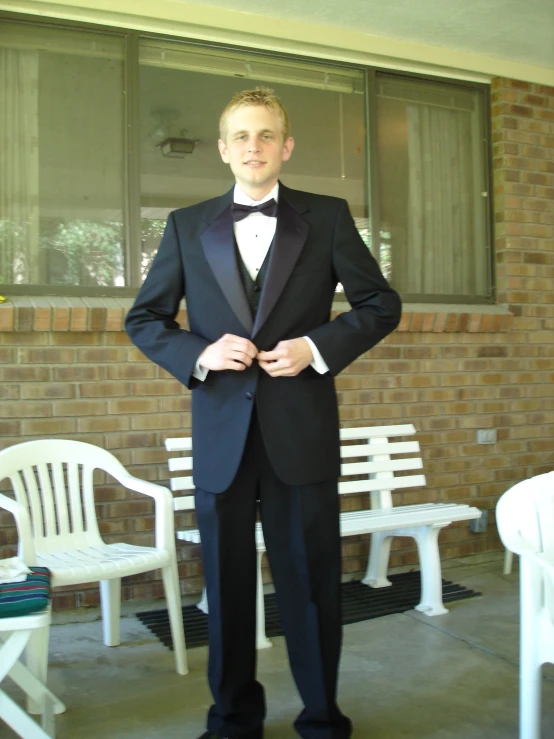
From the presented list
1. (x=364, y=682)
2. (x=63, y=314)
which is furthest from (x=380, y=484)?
(x=63, y=314)

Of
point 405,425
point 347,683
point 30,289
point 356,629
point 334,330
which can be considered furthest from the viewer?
point 405,425

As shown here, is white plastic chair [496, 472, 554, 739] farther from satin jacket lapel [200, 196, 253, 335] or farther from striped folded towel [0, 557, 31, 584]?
striped folded towel [0, 557, 31, 584]

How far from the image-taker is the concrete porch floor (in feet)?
9.07

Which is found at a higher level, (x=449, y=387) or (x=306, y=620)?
(x=449, y=387)

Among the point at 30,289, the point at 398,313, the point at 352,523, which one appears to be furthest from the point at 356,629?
the point at 30,289

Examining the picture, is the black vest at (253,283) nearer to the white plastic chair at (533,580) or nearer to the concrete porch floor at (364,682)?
the white plastic chair at (533,580)

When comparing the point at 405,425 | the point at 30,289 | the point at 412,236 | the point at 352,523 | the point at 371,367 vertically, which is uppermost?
the point at 412,236

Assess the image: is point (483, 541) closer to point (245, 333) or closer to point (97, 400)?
point (97, 400)

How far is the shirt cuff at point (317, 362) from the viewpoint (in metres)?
2.27

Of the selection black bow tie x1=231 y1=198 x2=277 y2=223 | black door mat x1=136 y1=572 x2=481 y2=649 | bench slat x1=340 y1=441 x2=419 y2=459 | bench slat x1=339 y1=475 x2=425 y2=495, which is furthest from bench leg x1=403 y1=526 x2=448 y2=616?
black bow tie x1=231 y1=198 x2=277 y2=223

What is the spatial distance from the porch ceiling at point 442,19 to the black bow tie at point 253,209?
2426mm

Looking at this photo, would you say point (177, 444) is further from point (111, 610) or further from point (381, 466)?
point (381, 466)

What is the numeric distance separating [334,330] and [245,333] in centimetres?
24

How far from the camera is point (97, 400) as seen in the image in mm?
4094
